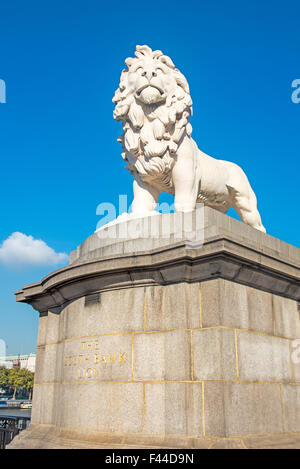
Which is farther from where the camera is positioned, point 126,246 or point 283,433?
point 126,246

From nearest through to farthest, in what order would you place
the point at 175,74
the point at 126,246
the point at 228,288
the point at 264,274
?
the point at 228,288 < the point at 264,274 < the point at 126,246 < the point at 175,74

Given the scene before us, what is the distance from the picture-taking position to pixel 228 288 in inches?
266

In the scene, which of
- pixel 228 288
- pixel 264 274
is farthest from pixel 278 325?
pixel 228 288

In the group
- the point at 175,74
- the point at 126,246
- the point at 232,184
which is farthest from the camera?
the point at 232,184

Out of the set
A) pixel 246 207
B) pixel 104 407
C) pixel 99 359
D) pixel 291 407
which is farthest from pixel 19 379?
pixel 291 407

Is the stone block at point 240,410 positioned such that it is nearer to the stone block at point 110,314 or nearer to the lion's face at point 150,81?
the stone block at point 110,314

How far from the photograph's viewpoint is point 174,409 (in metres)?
6.46

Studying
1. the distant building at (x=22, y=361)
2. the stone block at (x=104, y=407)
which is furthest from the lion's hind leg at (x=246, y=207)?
the distant building at (x=22, y=361)

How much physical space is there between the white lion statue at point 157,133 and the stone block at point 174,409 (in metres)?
3.41

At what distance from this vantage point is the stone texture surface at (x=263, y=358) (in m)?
6.69

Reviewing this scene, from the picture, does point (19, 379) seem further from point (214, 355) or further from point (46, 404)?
point (214, 355)

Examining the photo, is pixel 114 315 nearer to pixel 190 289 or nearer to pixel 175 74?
pixel 190 289
